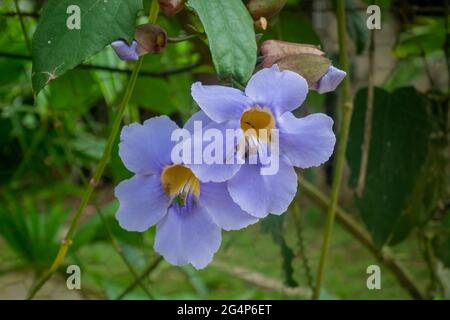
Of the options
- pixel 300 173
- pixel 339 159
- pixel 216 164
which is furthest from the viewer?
pixel 300 173

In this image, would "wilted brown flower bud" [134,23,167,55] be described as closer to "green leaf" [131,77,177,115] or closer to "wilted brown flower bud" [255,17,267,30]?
"wilted brown flower bud" [255,17,267,30]

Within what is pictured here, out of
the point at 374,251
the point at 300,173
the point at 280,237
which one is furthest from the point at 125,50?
the point at 374,251

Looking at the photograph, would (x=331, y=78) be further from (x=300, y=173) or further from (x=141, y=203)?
(x=300, y=173)

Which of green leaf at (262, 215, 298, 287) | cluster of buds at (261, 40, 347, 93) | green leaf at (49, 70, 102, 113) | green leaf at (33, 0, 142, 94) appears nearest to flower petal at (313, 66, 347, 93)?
cluster of buds at (261, 40, 347, 93)

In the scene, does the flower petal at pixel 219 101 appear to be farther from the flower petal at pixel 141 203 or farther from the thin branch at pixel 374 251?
the thin branch at pixel 374 251
